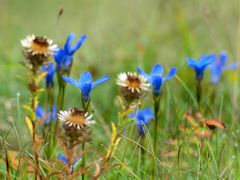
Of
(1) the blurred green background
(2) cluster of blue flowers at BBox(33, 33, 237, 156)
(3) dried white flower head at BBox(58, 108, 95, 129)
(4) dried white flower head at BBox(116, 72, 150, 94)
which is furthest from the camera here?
(1) the blurred green background

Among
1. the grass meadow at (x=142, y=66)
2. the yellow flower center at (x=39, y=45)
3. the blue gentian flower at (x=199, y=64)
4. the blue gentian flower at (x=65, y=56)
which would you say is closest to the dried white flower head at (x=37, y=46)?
the yellow flower center at (x=39, y=45)

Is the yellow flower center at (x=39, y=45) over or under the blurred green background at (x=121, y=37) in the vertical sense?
under

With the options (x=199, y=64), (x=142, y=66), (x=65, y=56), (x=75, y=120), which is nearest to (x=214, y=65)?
(x=142, y=66)

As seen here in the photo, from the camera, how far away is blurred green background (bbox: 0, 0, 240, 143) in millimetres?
3686

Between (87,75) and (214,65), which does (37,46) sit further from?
(214,65)

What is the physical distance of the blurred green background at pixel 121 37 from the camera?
3686 mm

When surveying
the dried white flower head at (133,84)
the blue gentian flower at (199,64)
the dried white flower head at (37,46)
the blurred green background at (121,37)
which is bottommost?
the dried white flower head at (133,84)

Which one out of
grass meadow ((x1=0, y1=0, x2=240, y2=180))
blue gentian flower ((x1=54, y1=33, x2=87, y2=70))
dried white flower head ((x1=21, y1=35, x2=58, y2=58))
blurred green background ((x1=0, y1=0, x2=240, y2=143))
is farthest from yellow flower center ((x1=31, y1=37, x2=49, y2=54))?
blurred green background ((x1=0, y1=0, x2=240, y2=143))

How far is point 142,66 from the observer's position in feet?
12.0

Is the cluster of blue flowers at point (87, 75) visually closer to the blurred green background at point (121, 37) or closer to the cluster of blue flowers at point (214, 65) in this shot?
the cluster of blue flowers at point (214, 65)

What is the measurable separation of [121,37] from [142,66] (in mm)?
1112

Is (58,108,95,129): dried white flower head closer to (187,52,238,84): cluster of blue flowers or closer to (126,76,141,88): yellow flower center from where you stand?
(126,76,141,88): yellow flower center

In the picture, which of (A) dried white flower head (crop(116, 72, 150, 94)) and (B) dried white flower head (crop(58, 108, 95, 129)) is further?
Result: (A) dried white flower head (crop(116, 72, 150, 94))

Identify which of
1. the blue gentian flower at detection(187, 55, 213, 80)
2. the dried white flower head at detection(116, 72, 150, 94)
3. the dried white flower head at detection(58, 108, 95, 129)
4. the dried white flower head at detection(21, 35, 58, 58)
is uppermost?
the dried white flower head at detection(21, 35, 58, 58)
